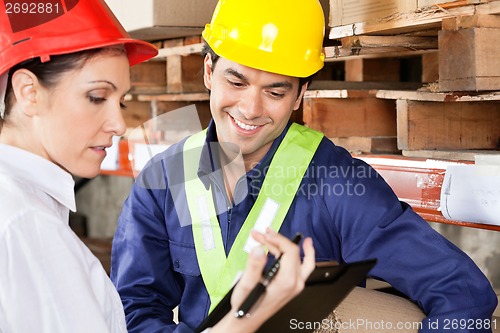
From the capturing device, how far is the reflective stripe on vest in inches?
105

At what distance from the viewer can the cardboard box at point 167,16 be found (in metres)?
3.88

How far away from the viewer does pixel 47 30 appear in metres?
1.78

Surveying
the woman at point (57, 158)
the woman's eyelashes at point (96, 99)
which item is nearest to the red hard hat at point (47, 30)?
the woman at point (57, 158)

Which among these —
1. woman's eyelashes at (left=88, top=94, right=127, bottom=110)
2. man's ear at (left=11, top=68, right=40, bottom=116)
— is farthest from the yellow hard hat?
man's ear at (left=11, top=68, right=40, bottom=116)

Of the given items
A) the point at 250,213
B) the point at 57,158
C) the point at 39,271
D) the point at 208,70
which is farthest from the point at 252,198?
the point at 39,271

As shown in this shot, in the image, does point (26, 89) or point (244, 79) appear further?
point (244, 79)

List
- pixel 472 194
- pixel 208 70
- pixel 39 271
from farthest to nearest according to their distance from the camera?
pixel 208 70
pixel 472 194
pixel 39 271

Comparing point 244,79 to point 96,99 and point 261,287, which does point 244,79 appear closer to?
point 96,99

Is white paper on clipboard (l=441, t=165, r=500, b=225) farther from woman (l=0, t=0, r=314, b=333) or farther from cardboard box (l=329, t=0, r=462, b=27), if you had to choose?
woman (l=0, t=0, r=314, b=333)

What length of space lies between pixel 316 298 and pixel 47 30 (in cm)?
95

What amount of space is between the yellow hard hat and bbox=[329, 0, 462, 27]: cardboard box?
33 centimetres

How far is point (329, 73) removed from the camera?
5191 mm

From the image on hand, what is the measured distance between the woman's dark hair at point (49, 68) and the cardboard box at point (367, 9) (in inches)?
59.0

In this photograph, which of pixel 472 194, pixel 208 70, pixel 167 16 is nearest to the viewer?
pixel 472 194
